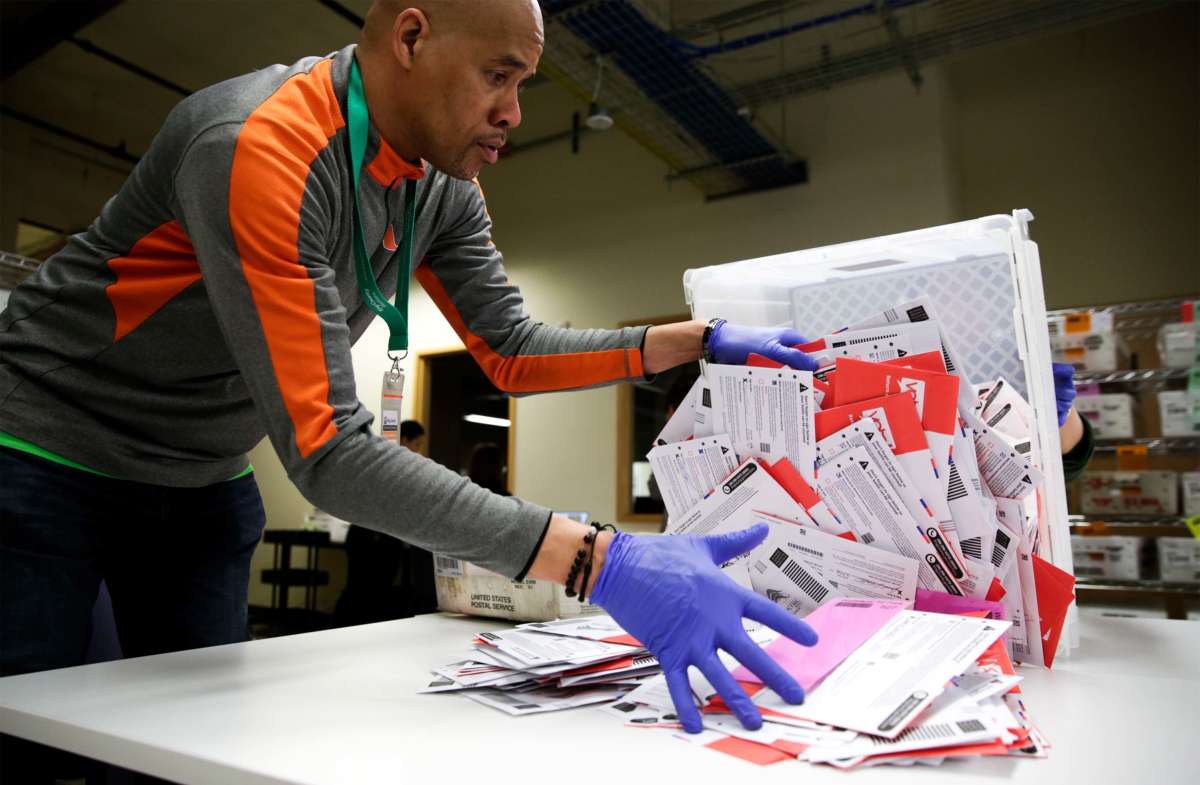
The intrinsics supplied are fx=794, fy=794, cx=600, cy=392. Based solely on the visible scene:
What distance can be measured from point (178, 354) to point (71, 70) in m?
5.34

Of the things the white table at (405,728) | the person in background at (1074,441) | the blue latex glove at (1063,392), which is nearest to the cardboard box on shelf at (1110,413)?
the person in background at (1074,441)

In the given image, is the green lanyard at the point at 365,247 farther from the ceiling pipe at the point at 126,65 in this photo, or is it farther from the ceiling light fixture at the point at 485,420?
the ceiling light fixture at the point at 485,420

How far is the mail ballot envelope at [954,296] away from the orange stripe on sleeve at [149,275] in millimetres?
699

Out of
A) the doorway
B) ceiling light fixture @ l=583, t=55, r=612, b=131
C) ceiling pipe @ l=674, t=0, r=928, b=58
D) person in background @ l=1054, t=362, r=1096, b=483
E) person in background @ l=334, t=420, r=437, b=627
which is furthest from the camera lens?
the doorway

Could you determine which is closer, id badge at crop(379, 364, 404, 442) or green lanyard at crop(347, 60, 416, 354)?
green lanyard at crop(347, 60, 416, 354)

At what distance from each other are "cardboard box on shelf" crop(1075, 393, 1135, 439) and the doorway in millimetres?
3390

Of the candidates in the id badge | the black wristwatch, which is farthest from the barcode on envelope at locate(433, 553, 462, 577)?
the black wristwatch

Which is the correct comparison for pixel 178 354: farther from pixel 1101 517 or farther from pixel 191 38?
pixel 191 38

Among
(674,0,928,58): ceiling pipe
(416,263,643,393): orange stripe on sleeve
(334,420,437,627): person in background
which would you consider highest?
(674,0,928,58): ceiling pipe

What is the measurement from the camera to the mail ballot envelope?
0.98 m

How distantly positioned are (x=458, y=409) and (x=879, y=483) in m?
5.65

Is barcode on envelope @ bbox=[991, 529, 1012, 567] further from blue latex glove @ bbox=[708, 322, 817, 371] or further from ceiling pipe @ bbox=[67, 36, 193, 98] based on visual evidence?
ceiling pipe @ bbox=[67, 36, 193, 98]

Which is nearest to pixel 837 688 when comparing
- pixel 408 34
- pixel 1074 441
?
pixel 408 34

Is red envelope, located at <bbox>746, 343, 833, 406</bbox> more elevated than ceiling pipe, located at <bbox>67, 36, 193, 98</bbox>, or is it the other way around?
ceiling pipe, located at <bbox>67, 36, 193, 98</bbox>
